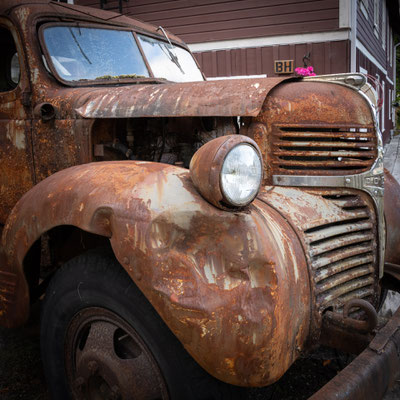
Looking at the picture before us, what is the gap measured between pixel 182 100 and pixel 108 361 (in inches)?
49.0

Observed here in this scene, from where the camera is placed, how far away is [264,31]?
348 inches

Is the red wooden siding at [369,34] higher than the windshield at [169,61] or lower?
higher

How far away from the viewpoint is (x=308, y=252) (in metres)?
1.72

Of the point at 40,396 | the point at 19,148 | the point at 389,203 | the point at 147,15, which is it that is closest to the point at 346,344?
the point at 389,203

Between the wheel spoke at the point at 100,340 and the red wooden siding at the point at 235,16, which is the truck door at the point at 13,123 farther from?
the red wooden siding at the point at 235,16

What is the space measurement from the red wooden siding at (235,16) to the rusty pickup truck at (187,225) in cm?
676

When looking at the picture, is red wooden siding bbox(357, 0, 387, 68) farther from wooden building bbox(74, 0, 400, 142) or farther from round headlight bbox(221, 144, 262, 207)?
round headlight bbox(221, 144, 262, 207)

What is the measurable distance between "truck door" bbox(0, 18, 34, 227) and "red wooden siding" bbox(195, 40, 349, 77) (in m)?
6.95

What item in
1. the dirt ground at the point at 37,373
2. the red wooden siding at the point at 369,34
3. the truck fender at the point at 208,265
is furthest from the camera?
the red wooden siding at the point at 369,34

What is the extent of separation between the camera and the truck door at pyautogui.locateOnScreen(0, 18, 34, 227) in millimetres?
2607

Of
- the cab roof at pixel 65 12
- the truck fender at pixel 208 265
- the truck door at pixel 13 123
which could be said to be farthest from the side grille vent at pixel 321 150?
the cab roof at pixel 65 12

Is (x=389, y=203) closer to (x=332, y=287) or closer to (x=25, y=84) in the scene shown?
(x=332, y=287)

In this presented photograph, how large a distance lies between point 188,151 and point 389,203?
1231 millimetres

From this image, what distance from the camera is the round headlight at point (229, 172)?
1.46 meters
